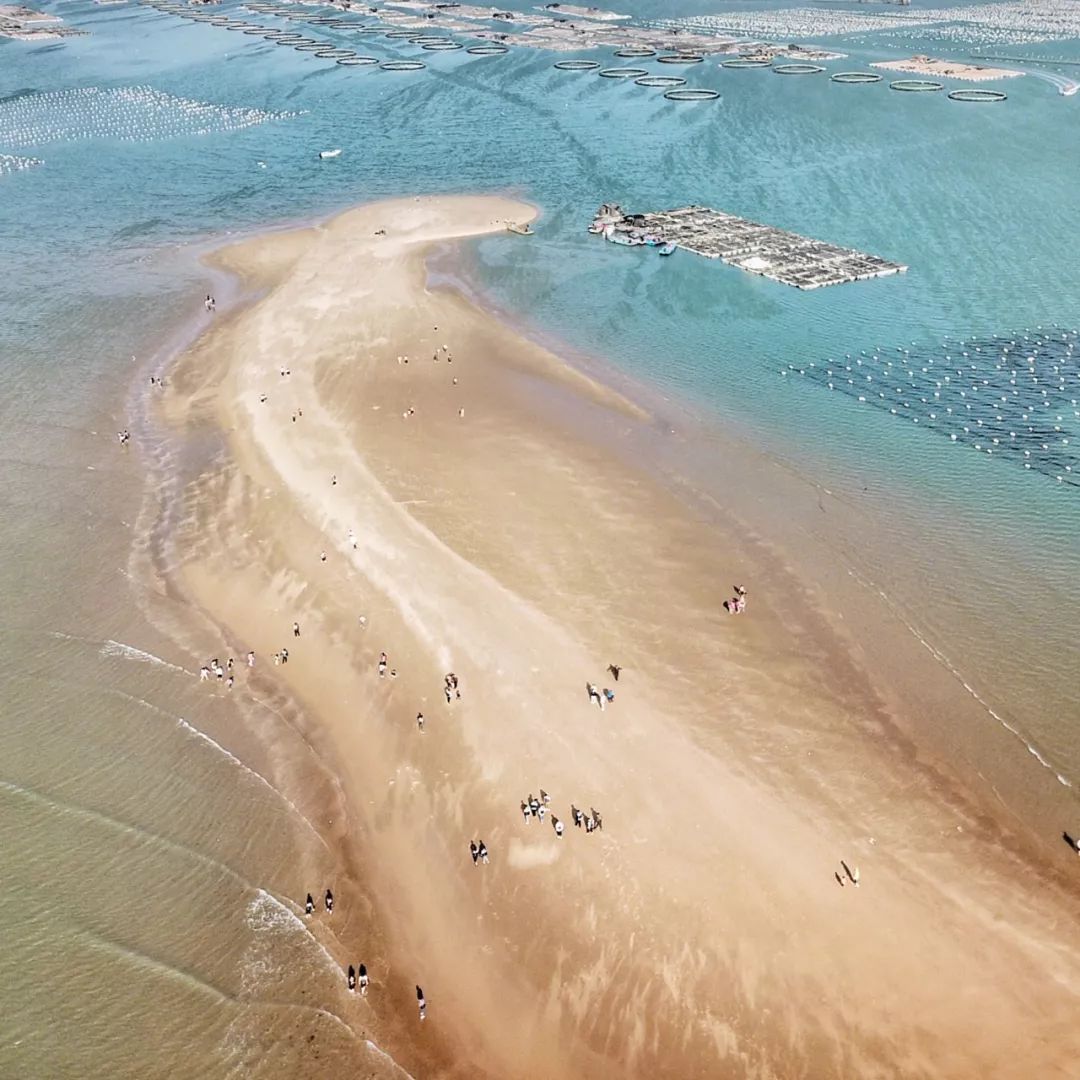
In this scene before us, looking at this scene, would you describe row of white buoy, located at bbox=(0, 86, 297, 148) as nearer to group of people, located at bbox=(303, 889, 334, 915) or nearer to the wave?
the wave

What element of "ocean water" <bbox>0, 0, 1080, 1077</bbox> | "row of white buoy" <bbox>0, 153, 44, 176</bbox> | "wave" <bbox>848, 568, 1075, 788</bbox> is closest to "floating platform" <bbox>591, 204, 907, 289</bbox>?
"ocean water" <bbox>0, 0, 1080, 1077</bbox>

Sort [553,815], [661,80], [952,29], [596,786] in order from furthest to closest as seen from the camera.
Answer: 1. [952,29]
2. [661,80]
3. [596,786]
4. [553,815]

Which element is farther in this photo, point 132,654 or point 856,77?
point 856,77

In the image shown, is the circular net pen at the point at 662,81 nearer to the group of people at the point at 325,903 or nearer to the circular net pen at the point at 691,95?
the circular net pen at the point at 691,95

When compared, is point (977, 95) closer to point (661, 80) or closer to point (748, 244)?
point (661, 80)

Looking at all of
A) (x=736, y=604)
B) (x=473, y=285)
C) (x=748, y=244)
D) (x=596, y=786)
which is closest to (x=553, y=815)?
(x=596, y=786)

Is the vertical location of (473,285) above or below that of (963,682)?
below

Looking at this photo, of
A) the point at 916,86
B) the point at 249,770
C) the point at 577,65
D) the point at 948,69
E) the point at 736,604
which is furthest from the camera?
the point at 577,65
